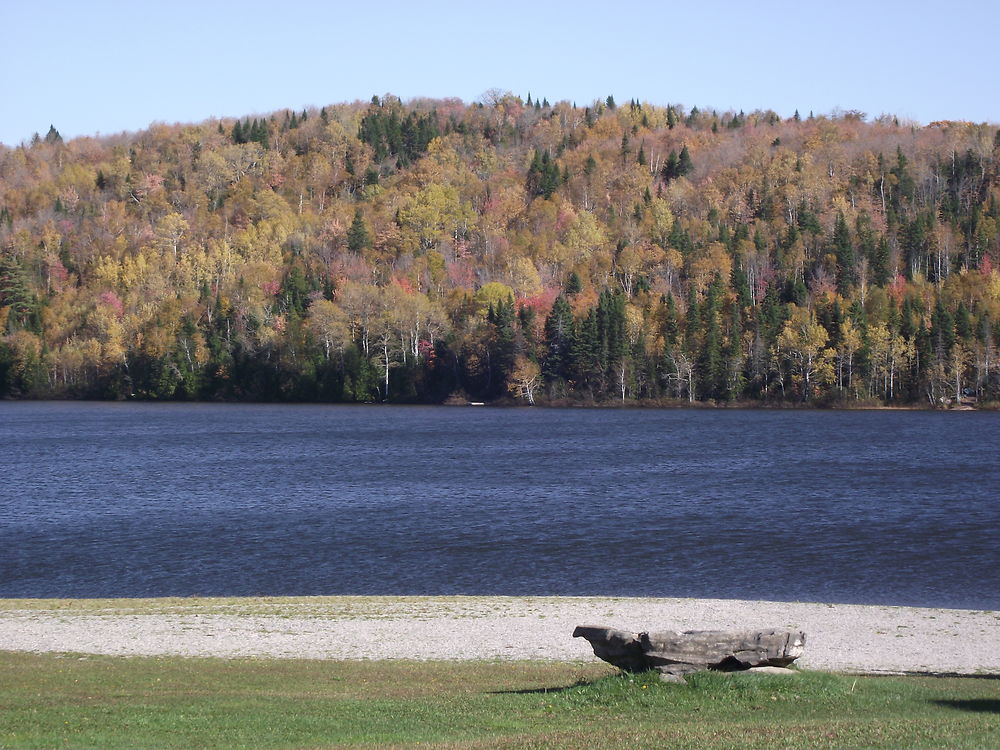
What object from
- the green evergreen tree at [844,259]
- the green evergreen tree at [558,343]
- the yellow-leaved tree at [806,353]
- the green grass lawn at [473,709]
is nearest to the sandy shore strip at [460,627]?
the green grass lawn at [473,709]

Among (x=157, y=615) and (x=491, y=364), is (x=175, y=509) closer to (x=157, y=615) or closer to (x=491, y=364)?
(x=157, y=615)

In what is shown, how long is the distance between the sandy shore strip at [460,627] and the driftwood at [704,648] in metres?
4.70

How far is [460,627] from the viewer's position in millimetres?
25828

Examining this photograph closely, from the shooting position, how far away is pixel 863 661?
22.3 m

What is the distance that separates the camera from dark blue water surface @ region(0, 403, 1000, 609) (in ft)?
112

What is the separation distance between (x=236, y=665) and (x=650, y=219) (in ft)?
585

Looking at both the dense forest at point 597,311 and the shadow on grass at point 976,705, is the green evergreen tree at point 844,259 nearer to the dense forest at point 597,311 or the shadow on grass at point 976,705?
the dense forest at point 597,311

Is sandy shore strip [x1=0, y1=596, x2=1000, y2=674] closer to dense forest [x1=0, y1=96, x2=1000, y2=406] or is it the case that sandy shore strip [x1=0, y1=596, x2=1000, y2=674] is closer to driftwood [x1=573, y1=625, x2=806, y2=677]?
driftwood [x1=573, y1=625, x2=806, y2=677]

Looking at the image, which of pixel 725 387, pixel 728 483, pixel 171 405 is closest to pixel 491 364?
pixel 725 387

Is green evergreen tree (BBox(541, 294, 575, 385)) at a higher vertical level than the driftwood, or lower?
higher

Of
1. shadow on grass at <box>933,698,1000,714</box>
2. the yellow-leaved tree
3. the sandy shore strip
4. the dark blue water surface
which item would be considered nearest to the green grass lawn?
shadow on grass at <box>933,698,1000,714</box>

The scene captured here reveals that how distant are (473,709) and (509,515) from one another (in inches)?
1229

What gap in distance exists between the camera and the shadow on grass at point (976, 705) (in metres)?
16.1

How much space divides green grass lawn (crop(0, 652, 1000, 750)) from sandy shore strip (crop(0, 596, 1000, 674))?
258 centimetres
